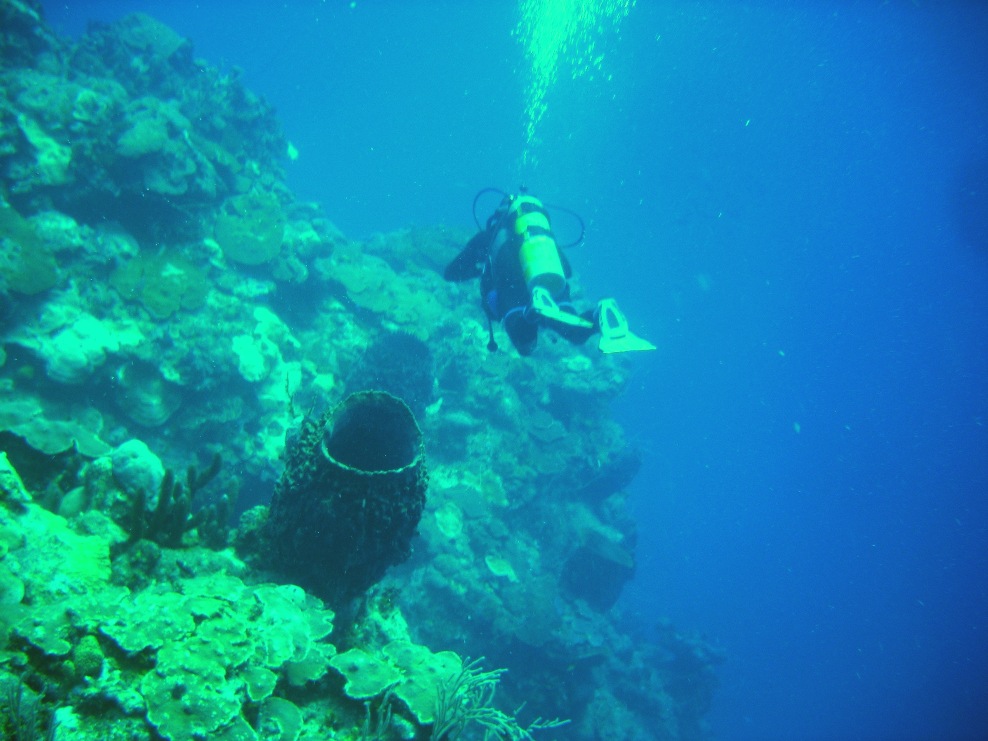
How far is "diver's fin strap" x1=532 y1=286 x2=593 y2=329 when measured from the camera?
6137 millimetres

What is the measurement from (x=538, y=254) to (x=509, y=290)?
80 centimetres

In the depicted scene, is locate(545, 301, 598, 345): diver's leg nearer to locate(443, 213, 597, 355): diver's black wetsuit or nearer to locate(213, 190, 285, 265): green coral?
locate(443, 213, 597, 355): diver's black wetsuit

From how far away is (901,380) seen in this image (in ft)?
380

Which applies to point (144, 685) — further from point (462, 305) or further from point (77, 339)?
point (462, 305)

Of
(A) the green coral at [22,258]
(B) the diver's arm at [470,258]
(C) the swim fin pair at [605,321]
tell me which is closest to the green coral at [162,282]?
(A) the green coral at [22,258]

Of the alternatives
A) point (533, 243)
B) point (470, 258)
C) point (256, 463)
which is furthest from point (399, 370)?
point (533, 243)

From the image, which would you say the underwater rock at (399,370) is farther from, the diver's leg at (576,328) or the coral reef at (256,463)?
the diver's leg at (576,328)

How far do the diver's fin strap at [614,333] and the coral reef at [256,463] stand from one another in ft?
9.46

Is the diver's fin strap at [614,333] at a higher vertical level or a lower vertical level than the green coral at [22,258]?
higher

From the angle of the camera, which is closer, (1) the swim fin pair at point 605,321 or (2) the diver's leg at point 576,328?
(1) the swim fin pair at point 605,321

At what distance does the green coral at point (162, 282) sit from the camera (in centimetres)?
895

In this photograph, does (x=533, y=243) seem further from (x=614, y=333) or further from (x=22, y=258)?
(x=22, y=258)

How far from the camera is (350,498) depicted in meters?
3.10

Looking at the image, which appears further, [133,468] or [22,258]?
[22,258]
